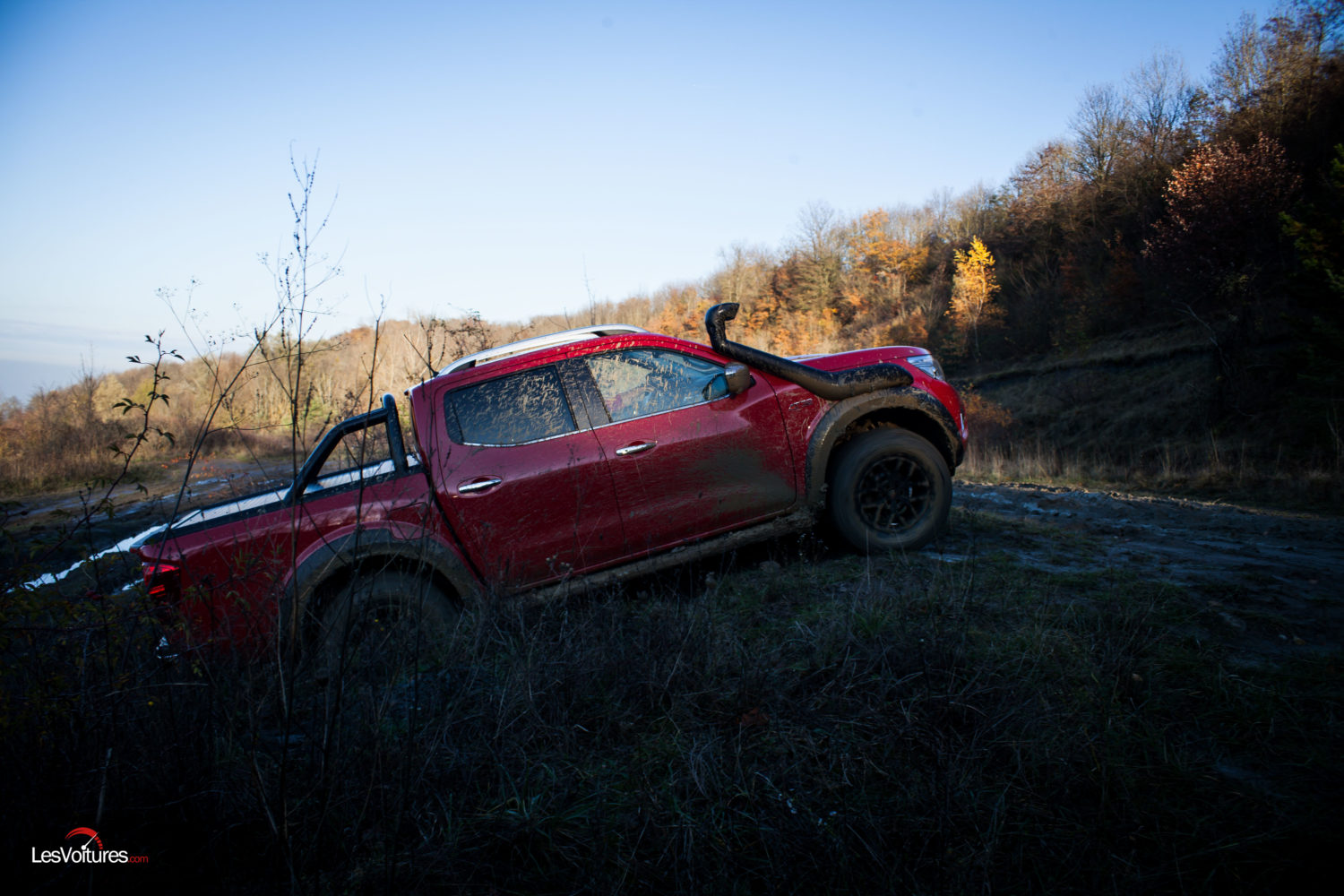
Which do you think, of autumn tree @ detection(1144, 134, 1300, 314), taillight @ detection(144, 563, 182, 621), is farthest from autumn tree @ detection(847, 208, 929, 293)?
taillight @ detection(144, 563, 182, 621)

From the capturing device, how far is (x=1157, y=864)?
5.51 feet

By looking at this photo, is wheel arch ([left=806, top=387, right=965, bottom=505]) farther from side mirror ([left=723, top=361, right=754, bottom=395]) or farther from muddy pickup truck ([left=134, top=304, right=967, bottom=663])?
side mirror ([left=723, top=361, right=754, bottom=395])

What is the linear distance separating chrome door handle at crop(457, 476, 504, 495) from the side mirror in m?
1.47

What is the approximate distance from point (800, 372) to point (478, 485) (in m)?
2.15

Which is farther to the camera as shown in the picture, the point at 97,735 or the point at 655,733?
the point at 655,733

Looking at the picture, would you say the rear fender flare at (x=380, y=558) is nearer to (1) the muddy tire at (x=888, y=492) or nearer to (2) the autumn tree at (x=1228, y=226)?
(1) the muddy tire at (x=888, y=492)

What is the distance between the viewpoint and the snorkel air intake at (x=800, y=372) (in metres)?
4.21

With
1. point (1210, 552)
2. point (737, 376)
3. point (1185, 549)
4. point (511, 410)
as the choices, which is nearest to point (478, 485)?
point (511, 410)

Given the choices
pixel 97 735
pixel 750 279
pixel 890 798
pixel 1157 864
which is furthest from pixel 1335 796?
pixel 750 279

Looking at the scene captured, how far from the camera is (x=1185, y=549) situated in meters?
4.72

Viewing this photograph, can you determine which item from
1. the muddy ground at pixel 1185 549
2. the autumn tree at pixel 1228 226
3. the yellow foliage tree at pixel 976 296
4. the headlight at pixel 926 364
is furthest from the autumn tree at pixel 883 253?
the headlight at pixel 926 364

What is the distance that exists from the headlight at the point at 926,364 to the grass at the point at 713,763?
2.19 meters

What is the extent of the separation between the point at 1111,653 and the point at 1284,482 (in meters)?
10.5

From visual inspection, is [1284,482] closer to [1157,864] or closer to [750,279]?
[1157,864]
